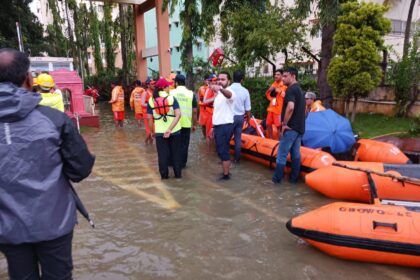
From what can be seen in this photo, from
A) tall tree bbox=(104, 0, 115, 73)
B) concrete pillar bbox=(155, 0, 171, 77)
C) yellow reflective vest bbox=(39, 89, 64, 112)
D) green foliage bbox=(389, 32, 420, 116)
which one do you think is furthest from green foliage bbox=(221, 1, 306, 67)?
tall tree bbox=(104, 0, 115, 73)

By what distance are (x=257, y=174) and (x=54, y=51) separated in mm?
24201

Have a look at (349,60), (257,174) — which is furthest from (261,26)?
(257,174)

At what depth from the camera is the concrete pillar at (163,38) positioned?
17281 mm

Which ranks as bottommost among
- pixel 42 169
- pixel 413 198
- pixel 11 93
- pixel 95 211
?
pixel 95 211

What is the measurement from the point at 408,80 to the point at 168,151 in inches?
241

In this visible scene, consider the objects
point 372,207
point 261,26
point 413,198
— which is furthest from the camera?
point 261,26

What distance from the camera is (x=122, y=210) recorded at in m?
4.73

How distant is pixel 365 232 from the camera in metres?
3.10

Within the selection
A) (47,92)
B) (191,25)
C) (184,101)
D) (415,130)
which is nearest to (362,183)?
(184,101)

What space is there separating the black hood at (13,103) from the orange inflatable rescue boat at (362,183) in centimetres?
374

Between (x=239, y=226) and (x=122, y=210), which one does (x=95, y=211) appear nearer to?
(x=122, y=210)

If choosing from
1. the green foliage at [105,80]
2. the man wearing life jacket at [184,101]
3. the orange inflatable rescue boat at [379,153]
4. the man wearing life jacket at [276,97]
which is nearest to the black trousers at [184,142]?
the man wearing life jacket at [184,101]

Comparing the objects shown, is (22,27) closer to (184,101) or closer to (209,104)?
(209,104)

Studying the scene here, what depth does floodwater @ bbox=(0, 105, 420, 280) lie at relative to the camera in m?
3.21
